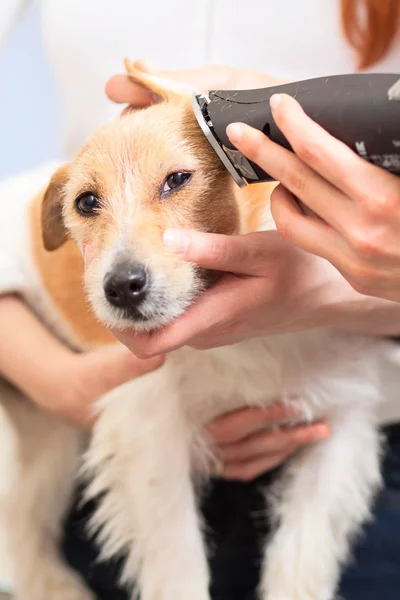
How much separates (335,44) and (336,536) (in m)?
0.98

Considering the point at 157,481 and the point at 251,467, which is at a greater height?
the point at 157,481

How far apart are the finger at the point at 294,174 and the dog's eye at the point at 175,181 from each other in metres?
0.16

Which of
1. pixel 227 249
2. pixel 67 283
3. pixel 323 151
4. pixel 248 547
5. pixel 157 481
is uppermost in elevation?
pixel 323 151

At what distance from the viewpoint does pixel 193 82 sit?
105 centimetres

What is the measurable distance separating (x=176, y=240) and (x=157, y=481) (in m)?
0.52

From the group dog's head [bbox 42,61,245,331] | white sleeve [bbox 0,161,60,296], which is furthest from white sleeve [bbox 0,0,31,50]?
dog's head [bbox 42,61,245,331]

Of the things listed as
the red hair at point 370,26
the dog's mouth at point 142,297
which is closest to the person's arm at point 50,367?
the dog's mouth at point 142,297

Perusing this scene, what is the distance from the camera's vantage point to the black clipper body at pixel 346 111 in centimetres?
57

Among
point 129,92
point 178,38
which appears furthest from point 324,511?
point 178,38

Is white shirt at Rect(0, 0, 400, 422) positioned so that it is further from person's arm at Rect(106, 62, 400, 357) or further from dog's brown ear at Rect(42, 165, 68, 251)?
person's arm at Rect(106, 62, 400, 357)

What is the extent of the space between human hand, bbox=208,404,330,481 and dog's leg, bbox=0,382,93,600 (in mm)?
364

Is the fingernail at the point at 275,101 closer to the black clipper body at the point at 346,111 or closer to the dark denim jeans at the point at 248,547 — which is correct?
the black clipper body at the point at 346,111

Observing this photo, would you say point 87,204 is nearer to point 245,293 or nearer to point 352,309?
point 245,293

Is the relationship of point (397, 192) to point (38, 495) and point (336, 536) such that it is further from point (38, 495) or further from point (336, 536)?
point (38, 495)
